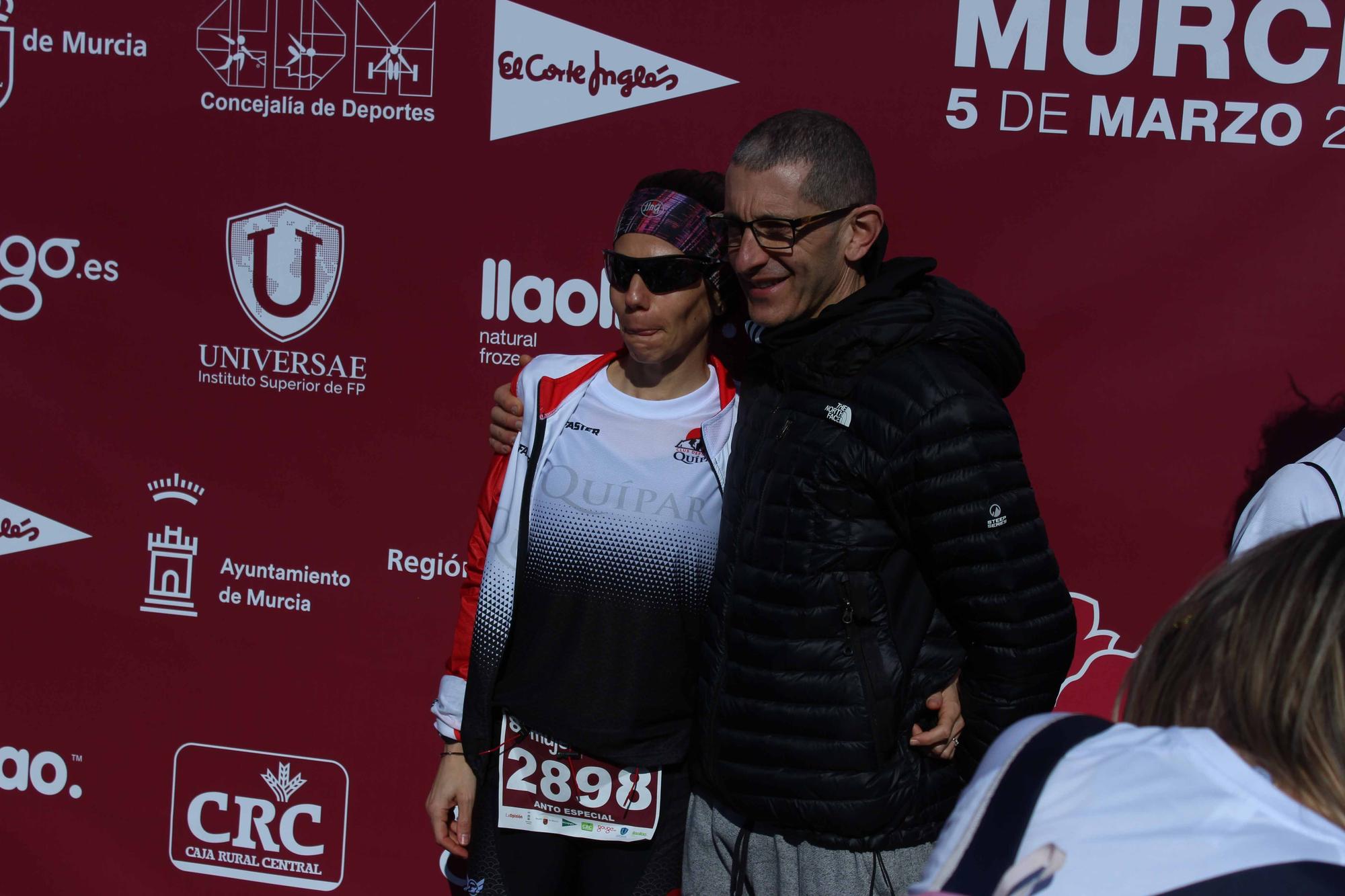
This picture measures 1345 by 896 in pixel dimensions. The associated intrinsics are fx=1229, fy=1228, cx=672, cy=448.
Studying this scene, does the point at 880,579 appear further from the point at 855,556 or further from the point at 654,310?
the point at 654,310

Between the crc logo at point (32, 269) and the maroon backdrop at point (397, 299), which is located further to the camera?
the crc logo at point (32, 269)

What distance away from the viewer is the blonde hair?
79 cm

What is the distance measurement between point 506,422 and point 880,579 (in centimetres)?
74

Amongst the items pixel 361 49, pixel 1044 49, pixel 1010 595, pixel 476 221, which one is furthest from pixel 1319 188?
pixel 361 49

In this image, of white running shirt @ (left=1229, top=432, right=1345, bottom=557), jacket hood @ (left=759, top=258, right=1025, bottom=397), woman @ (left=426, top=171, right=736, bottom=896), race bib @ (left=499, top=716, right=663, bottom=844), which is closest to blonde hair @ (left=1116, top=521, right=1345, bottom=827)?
jacket hood @ (left=759, top=258, right=1025, bottom=397)

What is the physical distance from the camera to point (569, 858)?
208 centimetres

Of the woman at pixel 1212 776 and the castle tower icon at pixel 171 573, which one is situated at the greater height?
the woman at pixel 1212 776

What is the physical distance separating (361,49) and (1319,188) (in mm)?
1920

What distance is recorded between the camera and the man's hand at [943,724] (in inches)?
67.9

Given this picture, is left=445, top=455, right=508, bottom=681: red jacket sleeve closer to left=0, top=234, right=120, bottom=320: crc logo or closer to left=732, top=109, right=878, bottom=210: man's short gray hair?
left=732, top=109, right=878, bottom=210: man's short gray hair

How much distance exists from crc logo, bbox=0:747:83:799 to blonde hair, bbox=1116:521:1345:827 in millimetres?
2749

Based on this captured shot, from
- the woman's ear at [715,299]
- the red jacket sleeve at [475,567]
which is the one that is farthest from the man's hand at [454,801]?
the woman's ear at [715,299]

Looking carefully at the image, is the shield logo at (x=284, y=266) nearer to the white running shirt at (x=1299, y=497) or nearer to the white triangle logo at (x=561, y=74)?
the white triangle logo at (x=561, y=74)

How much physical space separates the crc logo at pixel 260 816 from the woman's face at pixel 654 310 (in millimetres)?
1384
